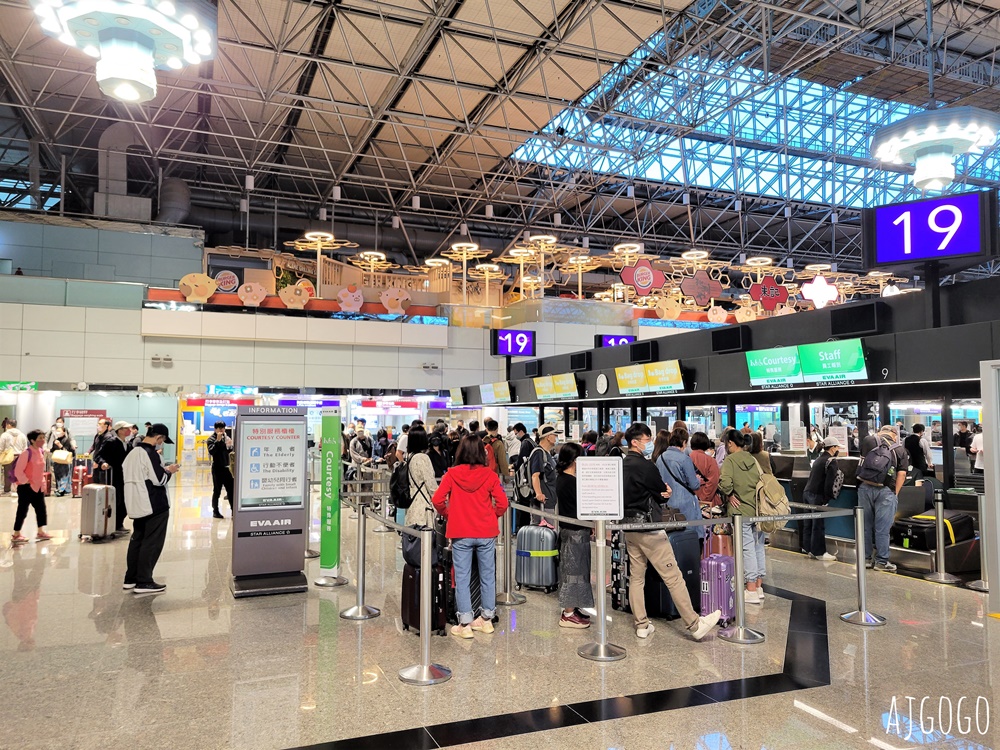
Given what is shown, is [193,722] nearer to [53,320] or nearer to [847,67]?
[53,320]

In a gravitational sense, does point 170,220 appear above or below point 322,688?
above

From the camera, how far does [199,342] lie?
20.9m

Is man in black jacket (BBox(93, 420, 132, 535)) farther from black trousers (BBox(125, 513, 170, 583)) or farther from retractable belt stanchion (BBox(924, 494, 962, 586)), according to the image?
retractable belt stanchion (BBox(924, 494, 962, 586))

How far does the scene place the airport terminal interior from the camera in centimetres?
451

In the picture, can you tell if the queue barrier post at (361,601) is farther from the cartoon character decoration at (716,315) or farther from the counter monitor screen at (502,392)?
the cartoon character decoration at (716,315)

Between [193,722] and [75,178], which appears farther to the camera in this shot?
[75,178]

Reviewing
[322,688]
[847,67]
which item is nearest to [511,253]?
[847,67]

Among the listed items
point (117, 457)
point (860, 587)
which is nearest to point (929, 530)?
point (860, 587)

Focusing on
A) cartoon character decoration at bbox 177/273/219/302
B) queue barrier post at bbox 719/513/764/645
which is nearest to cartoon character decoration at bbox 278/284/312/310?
cartoon character decoration at bbox 177/273/219/302

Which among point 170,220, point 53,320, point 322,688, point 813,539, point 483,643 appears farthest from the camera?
point 170,220

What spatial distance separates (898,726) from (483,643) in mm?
2740

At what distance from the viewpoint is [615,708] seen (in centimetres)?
416

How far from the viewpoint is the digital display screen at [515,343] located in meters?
21.0

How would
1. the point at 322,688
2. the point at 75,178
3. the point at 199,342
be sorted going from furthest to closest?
1. the point at 75,178
2. the point at 199,342
3. the point at 322,688
